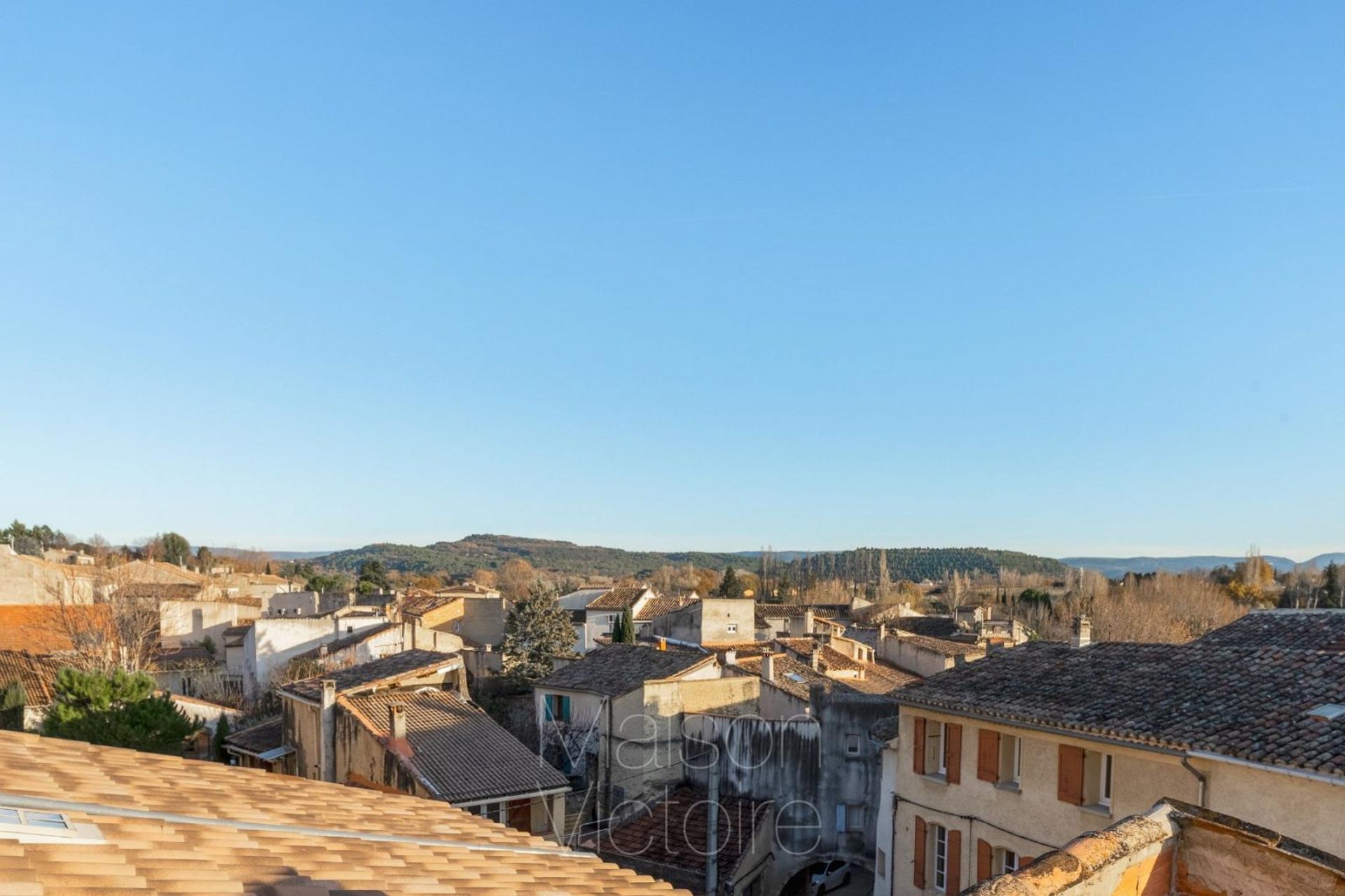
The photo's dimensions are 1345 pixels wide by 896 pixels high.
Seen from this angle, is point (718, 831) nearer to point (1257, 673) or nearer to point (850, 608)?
point (1257, 673)

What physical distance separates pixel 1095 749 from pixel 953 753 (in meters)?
3.69

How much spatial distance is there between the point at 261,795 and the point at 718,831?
1773cm

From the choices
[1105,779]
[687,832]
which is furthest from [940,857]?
[687,832]

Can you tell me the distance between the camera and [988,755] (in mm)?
17109

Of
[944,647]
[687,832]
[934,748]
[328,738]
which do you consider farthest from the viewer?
[944,647]

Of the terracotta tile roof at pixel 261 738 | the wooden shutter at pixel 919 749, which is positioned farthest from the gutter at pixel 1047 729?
the terracotta tile roof at pixel 261 738

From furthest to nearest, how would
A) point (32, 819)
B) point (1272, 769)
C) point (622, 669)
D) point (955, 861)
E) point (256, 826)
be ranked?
point (622, 669), point (955, 861), point (1272, 769), point (256, 826), point (32, 819)

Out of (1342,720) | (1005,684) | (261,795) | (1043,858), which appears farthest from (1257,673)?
(261,795)

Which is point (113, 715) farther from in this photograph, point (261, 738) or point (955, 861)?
point (955, 861)

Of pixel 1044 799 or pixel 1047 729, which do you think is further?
pixel 1044 799

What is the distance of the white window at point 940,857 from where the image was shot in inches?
706

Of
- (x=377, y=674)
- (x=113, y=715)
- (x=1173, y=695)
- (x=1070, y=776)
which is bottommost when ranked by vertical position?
(x=113, y=715)

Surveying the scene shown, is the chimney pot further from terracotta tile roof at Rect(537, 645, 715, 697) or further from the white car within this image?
the white car

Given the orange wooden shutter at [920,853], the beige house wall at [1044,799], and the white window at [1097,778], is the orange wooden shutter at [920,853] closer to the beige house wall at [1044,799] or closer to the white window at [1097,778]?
the beige house wall at [1044,799]
